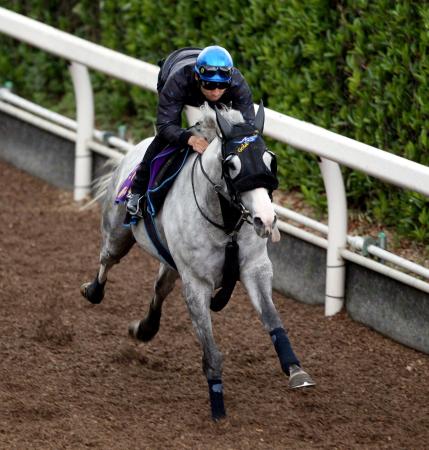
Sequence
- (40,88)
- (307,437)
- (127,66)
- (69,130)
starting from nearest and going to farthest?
(307,437) → (127,66) → (69,130) → (40,88)

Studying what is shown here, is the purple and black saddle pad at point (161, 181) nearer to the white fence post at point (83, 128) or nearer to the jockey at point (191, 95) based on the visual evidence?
the jockey at point (191, 95)

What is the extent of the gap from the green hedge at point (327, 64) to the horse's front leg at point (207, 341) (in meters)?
1.94

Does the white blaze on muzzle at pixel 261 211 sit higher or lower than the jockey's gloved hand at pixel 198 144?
higher

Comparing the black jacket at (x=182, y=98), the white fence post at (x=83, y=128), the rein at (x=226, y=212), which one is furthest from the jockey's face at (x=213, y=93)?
the white fence post at (x=83, y=128)

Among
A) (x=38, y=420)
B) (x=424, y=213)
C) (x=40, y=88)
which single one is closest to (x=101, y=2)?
(x=40, y=88)

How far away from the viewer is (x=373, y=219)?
28.5ft

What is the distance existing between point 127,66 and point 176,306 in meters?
1.95

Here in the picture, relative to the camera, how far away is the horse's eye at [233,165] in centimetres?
610

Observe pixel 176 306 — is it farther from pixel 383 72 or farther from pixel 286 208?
pixel 383 72

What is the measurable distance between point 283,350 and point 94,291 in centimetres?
213

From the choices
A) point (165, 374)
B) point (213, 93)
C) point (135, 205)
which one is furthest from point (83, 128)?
point (213, 93)

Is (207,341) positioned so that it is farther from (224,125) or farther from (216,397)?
(224,125)

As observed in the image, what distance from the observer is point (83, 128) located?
1046cm

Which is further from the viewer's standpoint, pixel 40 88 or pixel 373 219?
pixel 40 88
